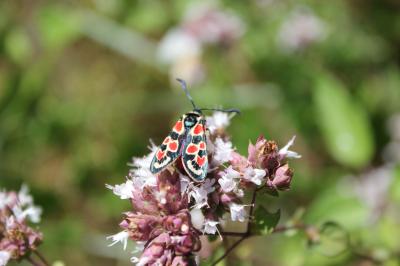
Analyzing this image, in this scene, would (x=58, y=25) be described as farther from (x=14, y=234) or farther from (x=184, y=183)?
(x=184, y=183)

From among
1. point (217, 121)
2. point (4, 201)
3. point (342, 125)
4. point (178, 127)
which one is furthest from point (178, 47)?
point (178, 127)

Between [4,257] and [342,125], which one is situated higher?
[342,125]

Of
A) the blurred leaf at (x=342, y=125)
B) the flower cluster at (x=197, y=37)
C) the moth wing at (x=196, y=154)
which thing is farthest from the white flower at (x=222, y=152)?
the flower cluster at (x=197, y=37)

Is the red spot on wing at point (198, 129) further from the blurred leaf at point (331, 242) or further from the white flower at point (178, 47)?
the white flower at point (178, 47)

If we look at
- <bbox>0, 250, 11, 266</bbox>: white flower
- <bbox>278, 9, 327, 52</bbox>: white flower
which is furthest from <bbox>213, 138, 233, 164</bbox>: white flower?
<bbox>278, 9, 327, 52</bbox>: white flower

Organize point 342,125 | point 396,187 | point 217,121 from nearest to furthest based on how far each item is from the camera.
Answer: point 217,121
point 396,187
point 342,125

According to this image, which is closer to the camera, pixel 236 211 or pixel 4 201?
pixel 236 211
